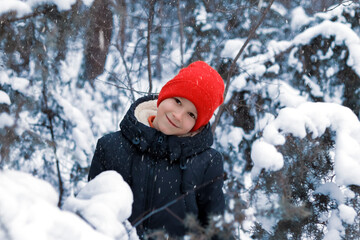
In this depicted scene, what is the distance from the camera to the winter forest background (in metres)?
0.96

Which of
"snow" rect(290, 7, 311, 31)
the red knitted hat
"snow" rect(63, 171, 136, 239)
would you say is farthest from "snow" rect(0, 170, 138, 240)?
"snow" rect(290, 7, 311, 31)

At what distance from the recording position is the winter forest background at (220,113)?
960 millimetres

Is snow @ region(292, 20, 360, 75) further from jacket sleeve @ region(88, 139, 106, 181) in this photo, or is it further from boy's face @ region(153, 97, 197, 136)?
jacket sleeve @ region(88, 139, 106, 181)

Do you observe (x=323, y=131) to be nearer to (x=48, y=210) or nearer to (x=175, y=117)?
(x=175, y=117)

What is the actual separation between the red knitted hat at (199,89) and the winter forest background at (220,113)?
441mm

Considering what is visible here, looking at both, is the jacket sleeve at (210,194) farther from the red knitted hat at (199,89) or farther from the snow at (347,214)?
the snow at (347,214)

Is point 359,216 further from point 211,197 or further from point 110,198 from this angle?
point 110,198

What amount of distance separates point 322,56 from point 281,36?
1632 mm

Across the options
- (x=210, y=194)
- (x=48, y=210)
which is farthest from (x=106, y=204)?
(x=210, y=194)

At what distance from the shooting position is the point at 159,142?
194 centimetres

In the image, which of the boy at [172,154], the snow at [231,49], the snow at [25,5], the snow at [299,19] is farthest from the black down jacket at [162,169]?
the snow at [299,19]

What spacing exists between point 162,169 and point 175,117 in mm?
343

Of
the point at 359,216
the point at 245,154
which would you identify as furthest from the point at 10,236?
the point at 245,154

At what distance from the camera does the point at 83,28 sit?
4414mm
